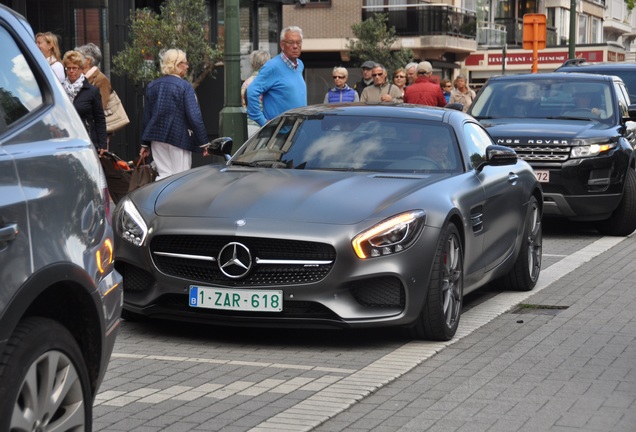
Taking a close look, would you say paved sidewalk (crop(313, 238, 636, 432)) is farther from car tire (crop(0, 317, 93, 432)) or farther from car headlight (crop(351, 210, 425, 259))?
car tire (crop(0, 317, 93, 432))

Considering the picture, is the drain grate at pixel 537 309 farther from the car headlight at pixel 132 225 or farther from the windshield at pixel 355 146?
the car headlight at pixel 132 225

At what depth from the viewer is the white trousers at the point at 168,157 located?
13266 mm

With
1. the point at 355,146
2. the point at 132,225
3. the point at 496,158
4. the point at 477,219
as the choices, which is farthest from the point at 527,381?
the point at 496,158

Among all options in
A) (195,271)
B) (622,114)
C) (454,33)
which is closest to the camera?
(195,271)

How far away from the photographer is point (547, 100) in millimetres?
16031

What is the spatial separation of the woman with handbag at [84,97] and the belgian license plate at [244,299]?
5.46 m

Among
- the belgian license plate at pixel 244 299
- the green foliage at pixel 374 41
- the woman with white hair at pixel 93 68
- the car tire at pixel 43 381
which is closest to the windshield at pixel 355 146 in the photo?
the belgian license plate at pixel 244 299

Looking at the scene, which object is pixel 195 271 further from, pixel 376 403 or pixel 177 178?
pixel 376 403

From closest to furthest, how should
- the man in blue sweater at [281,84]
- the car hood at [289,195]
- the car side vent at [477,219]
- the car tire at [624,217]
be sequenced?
the car hood at [289,195], the car side vent at [477,219], the man in blue sweater at [281,84], the car tire at [624,217]

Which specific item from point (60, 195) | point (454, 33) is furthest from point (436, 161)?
point (454, 33)

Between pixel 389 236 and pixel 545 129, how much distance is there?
754cm

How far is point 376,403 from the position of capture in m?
6.47

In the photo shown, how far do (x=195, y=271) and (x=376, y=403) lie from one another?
1833 mm

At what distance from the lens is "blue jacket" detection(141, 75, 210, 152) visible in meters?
13.1
